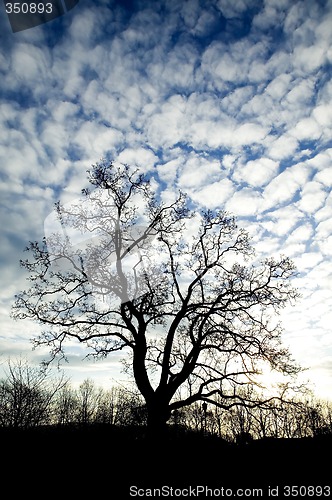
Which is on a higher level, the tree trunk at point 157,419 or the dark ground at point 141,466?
the tree trunk at point 157,419

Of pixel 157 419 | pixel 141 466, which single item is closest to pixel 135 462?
pixel 141 466

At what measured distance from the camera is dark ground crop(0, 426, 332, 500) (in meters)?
5.57

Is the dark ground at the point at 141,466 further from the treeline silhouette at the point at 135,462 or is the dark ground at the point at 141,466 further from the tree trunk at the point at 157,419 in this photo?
the tree trunk at the point at 157,419

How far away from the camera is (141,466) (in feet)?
22.4

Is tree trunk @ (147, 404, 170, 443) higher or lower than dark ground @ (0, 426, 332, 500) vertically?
higher

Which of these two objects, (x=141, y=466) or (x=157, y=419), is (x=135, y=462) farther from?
(x=157, y=419)

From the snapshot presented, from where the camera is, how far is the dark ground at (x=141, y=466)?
557cm

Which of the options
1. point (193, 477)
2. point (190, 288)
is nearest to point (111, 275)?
point (190, 288)

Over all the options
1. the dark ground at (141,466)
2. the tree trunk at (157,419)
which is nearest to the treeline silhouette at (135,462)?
the dark ground at (141,466)

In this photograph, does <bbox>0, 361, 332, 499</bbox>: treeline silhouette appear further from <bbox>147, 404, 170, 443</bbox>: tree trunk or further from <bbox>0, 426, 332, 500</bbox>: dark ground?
<bbox>147, 404, 170, 443</bbox>: tree trunk

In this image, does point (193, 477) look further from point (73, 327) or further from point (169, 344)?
point (73, 327)

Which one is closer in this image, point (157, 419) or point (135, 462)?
point (135, 462)

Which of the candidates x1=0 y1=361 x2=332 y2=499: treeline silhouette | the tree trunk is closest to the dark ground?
x1=0 y1=361 x2=332 y2=499: treeline silhouette

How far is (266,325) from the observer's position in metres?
14.3
